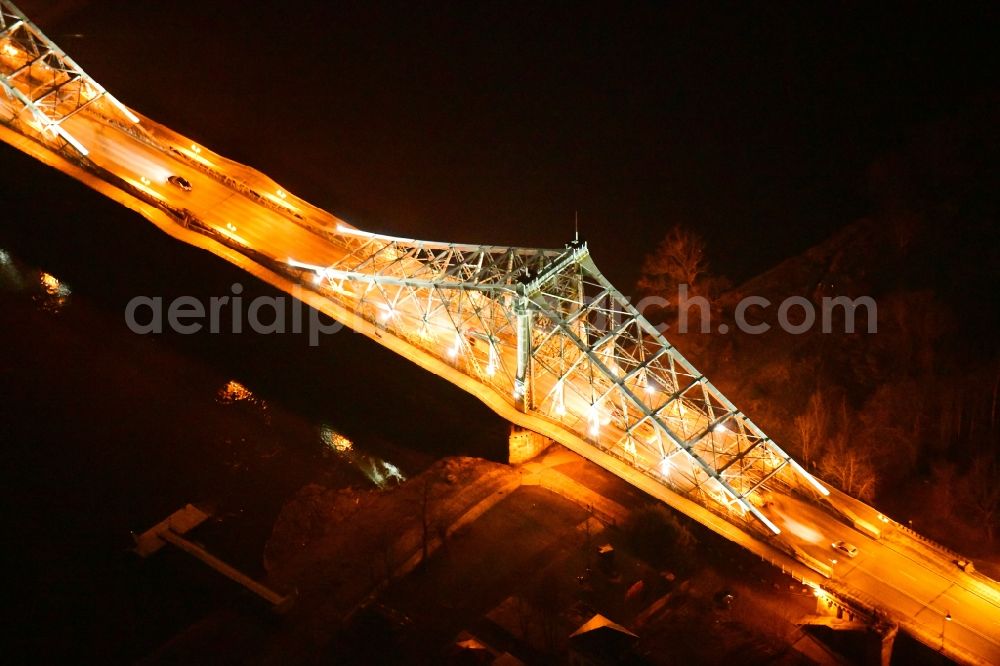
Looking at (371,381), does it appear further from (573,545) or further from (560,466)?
(573,545)

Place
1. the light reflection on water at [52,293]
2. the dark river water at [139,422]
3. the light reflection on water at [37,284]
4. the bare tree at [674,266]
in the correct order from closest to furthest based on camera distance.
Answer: the dark river water at [139,422], the light reflection on water at [52,293], the light reflection on water at [37,284], the bare tree at [674,266]

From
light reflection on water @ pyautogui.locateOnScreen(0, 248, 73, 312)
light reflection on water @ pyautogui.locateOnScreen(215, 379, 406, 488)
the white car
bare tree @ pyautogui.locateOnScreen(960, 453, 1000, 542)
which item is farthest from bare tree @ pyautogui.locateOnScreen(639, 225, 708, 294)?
light reflection on water @ pyautogui.locateOnScreen(0, 248, 73, 312)

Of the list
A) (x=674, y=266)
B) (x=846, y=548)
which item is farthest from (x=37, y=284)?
(x=846, y=548)

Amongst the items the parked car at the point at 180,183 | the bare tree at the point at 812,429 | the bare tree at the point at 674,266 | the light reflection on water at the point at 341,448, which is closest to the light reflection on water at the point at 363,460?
the light reflection on water at the point at 341,448

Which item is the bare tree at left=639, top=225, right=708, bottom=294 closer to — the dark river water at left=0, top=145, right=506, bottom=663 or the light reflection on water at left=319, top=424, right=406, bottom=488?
the dark river water at left=0, top=145, right=506, bottom=663

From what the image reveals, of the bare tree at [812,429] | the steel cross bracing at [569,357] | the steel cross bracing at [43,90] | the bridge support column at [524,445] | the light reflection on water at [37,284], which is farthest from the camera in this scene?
the steel cross bracing at [43,90]

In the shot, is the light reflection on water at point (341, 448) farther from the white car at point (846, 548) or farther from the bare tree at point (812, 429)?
the white car at point (846, 548)

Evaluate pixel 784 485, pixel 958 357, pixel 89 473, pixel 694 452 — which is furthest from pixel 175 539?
pixel 958 357
